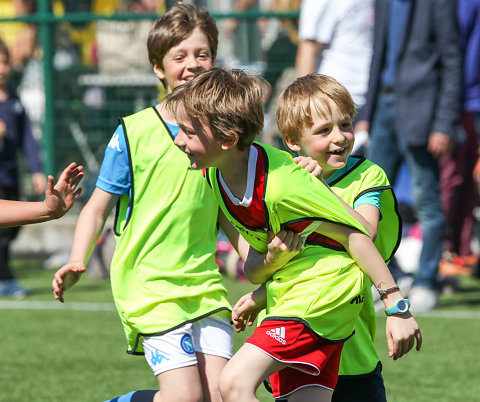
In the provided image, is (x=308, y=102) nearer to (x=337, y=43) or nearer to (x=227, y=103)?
(x=227, y=103)

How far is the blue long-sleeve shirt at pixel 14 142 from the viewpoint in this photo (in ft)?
25.9

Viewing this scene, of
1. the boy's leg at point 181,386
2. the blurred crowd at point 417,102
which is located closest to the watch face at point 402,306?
the boy's leg at point 181,386

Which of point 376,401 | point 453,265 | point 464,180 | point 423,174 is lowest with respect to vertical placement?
point 453,265

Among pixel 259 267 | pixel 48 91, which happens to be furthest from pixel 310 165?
pixel 48 91

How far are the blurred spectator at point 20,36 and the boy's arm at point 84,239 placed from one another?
6.96 meters

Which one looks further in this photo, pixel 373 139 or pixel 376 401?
pixel 373 139

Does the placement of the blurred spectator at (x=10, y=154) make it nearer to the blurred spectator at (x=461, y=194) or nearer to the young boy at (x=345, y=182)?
the blurred spectator at (x=461, y=194)

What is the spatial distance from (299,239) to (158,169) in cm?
80

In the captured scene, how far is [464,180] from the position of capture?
869 cm

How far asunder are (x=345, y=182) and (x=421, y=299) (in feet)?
12.4

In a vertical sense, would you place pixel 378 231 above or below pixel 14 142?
above

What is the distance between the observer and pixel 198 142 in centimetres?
295

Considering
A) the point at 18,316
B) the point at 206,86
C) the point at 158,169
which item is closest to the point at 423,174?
the point at 18,316

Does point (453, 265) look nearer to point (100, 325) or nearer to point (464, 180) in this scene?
point (464, 180)
